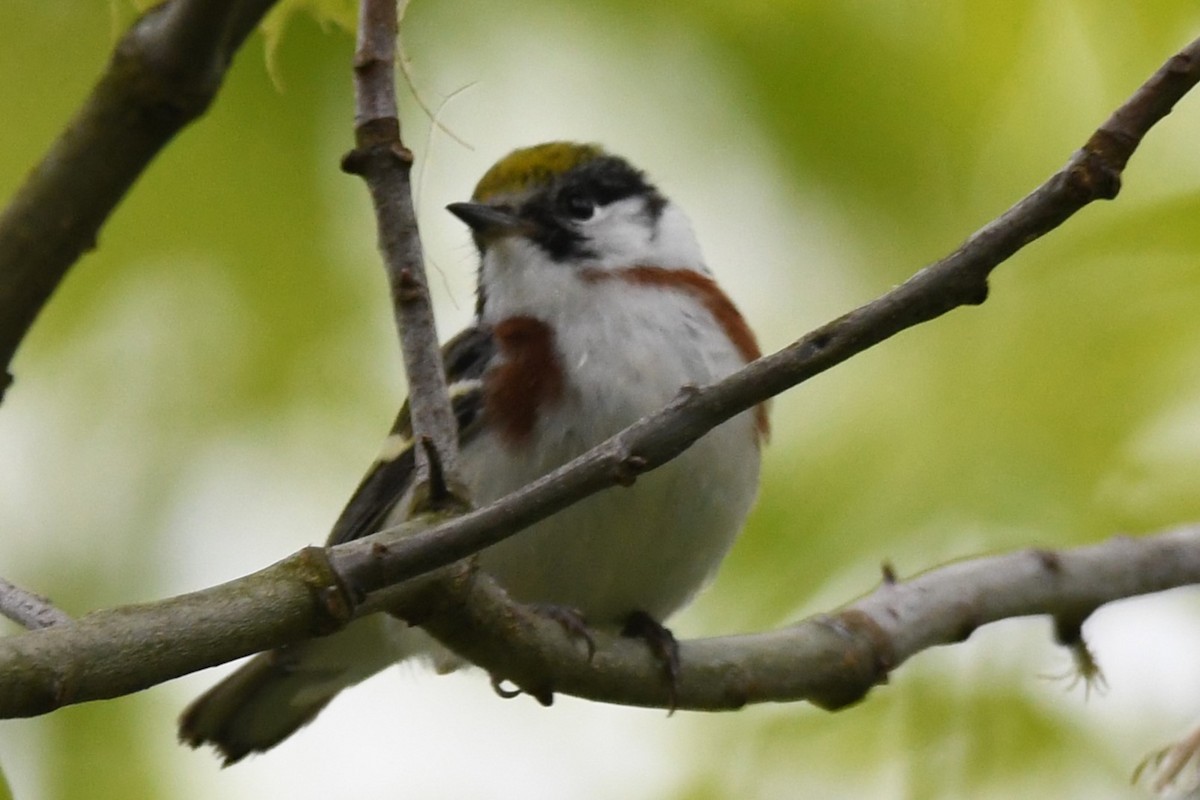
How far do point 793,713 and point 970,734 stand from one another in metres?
0.45

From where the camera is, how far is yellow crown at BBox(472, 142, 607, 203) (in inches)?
138

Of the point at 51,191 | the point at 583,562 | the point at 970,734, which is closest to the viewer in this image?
the point at 51,191

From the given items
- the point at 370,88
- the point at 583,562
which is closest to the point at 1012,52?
the point at 583,562

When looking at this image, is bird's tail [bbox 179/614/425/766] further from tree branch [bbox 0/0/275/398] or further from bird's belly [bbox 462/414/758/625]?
tree branch [bbox 0/0/275/398]

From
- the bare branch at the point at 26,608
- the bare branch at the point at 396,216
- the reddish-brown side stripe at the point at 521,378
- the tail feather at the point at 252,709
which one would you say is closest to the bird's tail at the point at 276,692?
the tail feather at the point at 252,709

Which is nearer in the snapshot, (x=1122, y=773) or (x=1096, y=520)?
(x=1122, y=773)

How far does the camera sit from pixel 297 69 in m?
3.54

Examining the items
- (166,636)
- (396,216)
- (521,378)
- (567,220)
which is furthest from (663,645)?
(166,636)

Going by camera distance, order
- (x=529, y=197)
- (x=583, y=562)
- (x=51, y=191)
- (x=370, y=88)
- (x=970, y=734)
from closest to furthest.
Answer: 1. (x=51, y=191)
2. (x=370, y=88)
3. (x=583, y=562)
4. (x=970, y=734)
5. (x=529, y=197)

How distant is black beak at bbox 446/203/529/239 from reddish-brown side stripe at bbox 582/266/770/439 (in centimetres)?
19

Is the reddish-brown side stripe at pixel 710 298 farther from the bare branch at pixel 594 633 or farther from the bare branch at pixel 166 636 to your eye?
the bare branch at pixel 166 636

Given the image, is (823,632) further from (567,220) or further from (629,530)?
(567,220)

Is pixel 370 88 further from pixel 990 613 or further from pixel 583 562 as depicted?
pixel 990 613

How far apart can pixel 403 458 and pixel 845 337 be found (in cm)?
194
